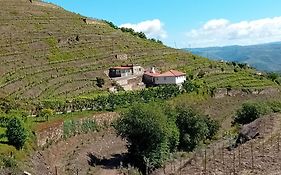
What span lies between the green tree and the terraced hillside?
80.8 feet

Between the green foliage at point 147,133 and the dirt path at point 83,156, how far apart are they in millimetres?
3001

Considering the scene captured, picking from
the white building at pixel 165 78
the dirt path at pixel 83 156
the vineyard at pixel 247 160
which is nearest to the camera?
the vineyard at pixel 247 160

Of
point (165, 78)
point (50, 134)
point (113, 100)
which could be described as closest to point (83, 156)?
point (50, 134)

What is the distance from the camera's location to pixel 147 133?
1930 inches

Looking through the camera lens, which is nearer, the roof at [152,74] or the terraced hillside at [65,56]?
the terraced hillside at [65,56]

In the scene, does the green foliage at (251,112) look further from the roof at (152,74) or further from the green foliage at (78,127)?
the roof at (152,74)

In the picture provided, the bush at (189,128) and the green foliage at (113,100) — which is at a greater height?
the green foliage at (113,100)

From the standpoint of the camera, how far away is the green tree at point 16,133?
4422cm

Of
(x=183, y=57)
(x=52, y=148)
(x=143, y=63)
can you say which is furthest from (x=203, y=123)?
(x=183, y=57)

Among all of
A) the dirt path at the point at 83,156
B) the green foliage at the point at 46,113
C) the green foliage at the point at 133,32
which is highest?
the green foliage at the point at 133,32

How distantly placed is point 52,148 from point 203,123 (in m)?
17.0

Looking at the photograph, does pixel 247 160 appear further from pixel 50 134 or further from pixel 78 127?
pixel 78 127

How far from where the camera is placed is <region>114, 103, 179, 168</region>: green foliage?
48969mm

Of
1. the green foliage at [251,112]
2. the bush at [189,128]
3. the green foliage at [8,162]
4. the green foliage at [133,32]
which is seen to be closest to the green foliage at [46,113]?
the bush at [189,128]
